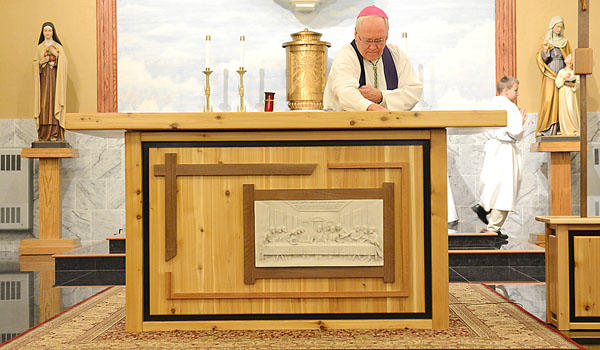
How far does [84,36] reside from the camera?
9.05 metres

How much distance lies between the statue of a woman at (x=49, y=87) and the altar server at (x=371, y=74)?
506 cm

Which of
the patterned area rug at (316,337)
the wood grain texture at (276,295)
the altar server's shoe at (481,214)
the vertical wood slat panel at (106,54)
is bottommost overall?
the patterned area rug at (316,337)

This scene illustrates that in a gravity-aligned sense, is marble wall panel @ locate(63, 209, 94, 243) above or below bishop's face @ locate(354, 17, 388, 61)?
below

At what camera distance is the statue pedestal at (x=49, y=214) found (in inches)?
328

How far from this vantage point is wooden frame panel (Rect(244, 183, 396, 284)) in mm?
3570

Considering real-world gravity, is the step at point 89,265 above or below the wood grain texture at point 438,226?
below

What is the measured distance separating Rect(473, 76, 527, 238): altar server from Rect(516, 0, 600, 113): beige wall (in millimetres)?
1408

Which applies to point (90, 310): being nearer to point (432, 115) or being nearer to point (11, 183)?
point (432, 115)

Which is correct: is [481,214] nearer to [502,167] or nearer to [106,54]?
[502,167]

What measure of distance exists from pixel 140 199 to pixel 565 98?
6339 mm

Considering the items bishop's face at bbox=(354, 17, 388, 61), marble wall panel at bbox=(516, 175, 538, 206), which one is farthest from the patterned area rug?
marble wall panel at bbox=(516, 175, 538, 206)

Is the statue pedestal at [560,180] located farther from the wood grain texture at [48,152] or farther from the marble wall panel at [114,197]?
the wood grain texture at [48,152]

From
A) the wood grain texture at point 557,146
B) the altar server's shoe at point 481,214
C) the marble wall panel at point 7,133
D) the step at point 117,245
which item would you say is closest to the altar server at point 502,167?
the altar server's shoe at point 481,214

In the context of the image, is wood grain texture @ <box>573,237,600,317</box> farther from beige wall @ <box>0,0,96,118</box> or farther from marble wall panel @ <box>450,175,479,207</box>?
beige wall @ <box>0,0,96,118</box>
